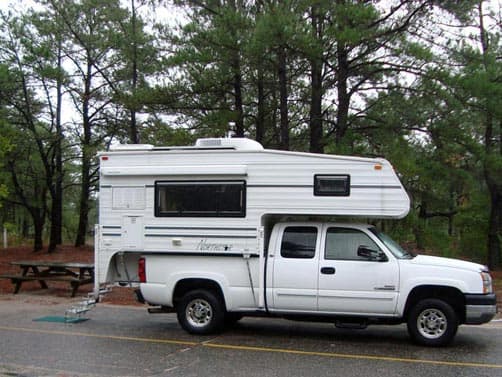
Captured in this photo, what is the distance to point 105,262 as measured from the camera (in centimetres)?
950

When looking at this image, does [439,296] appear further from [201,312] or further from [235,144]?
[235,144]

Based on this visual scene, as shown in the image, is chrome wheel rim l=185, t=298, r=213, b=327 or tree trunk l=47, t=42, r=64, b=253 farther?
tree trunk l=47, t=42, r=64, b=253

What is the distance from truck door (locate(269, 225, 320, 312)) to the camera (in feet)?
27.7

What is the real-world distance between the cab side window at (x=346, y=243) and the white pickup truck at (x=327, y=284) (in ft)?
0.05

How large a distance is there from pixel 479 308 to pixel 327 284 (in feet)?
7.00

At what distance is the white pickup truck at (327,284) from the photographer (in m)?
8.08

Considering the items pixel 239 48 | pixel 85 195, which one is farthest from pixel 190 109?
pixel 85 195

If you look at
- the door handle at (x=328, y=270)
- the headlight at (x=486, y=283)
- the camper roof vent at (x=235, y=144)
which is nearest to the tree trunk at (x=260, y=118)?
the camper roof vent at (x=235, y=144)

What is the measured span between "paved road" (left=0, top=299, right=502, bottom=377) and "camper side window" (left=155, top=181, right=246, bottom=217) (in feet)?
6.56

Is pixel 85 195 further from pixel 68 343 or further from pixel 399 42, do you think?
pixel 68 343

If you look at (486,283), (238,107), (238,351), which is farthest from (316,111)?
(238,351)

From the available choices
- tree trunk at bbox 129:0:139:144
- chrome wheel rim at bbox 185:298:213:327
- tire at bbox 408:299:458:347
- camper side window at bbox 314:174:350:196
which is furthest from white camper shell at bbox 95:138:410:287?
tree trunk at bbox 129:0:139:144

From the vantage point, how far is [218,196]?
29.7 ft

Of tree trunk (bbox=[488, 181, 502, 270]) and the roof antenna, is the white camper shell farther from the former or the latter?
tree trunk (bbox=[488, 181, 502, 270])
